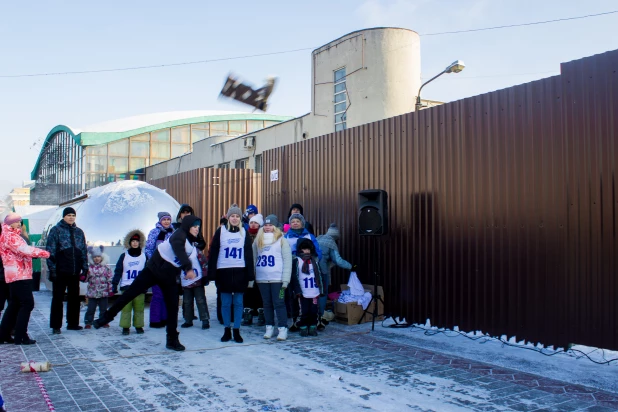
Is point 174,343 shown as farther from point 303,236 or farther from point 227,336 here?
point 303,236

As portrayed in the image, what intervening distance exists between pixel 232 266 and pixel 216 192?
9279 mm

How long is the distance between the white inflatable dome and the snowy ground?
3228mm

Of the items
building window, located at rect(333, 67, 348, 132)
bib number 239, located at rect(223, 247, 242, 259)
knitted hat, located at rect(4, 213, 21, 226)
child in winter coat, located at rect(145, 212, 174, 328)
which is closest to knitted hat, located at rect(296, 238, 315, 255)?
bib number 239, located at rect(223, 247, 242, 259)

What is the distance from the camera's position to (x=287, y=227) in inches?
360

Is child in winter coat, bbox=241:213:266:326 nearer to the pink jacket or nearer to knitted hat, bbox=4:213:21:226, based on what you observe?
the pink jacket

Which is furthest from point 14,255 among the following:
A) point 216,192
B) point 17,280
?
point 216,192

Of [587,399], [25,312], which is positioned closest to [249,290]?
[25,312]

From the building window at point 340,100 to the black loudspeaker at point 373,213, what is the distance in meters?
12.9

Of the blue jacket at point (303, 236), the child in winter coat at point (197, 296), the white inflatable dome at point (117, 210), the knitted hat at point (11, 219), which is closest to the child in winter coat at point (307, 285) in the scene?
the blue jacket at point (303, 236)

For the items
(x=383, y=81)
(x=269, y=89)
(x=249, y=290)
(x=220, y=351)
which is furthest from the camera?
(x=269, y=89)

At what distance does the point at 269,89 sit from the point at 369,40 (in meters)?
6.35

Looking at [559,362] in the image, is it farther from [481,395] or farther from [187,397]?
[187,397]

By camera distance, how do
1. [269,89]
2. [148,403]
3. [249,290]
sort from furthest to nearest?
[269,89]
[249,290]
[148,403]

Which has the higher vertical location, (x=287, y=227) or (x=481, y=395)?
(x=287, y=227)
